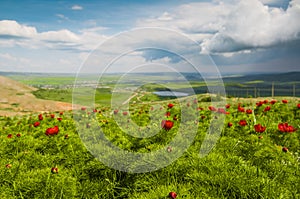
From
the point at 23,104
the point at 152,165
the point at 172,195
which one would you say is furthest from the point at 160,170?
the point at 23,104

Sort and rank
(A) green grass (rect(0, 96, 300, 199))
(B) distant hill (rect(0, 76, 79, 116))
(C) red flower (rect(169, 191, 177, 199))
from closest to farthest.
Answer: (C) red flower (rect(169, 191, 177, 199)), (A) green grass (rect(0, 96, 300, 199)), (B) distant hill (rect(0, 76, 79, 116))

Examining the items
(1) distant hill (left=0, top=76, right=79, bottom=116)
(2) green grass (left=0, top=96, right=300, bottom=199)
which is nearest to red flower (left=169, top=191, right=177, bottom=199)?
(2) green grass (left=0, top=96, right=300, bottom=199)

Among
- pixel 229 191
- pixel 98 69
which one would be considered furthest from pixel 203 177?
pixel 98 69

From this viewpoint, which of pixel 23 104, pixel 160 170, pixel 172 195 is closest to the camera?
pixel 172 195

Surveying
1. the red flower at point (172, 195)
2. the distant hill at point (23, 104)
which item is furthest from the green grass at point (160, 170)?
the distant hill at point (23, 104)

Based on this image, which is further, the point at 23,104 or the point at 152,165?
the point at 23,104

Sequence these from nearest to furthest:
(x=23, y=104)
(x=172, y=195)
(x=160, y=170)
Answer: (x=172, y=195)
(x=160, y=170)
(x=23, y=104)

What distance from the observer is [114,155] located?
4137 mm

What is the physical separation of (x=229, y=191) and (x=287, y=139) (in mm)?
2580

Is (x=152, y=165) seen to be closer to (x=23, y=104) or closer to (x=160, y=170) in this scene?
(x=160, y=170)

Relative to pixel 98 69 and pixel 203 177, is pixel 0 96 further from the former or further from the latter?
pixel 203 177

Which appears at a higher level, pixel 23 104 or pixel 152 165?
pixel 152 165

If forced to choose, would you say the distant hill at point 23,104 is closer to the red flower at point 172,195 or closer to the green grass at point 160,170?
the green grass at point 160,170

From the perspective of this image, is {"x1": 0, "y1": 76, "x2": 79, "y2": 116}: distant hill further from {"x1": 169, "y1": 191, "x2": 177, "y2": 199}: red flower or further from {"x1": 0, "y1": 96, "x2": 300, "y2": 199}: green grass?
{"x1": 169, "y1": 191, "x2": 177, "y2": 199}: red flower
